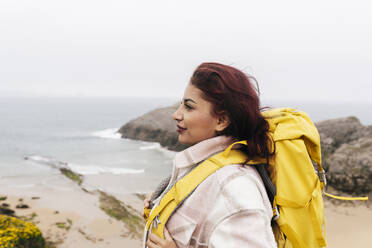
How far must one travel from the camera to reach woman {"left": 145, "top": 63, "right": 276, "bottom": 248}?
1283 mm

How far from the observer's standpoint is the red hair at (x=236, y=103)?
1.57 m

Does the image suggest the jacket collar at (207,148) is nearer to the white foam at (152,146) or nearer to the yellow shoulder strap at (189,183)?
the yellow shoulder strap at (189,183)

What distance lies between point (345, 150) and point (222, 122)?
16.4 meters

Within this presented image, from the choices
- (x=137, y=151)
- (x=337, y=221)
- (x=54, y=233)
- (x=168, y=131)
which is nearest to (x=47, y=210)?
(x=54, y=233)

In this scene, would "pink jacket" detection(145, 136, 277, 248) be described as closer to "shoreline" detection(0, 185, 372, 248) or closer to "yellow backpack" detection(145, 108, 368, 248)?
"yellow backpack" detection(145, 108, 368, 248)

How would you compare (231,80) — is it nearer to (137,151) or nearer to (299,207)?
(299,207)

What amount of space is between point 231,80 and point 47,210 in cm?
1211

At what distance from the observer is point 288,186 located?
1486 millimetres

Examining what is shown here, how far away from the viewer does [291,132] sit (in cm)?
155

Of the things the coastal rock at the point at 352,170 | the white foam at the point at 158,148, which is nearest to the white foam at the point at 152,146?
the white foam at the point at 158,148

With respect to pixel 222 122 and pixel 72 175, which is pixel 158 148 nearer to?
pixel 72 175

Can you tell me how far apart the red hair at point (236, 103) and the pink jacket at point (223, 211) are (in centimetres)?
12

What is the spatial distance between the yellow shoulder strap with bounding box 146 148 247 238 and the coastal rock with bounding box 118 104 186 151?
28903mm

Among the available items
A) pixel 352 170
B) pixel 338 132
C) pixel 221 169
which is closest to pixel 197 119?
pixel 221 169
